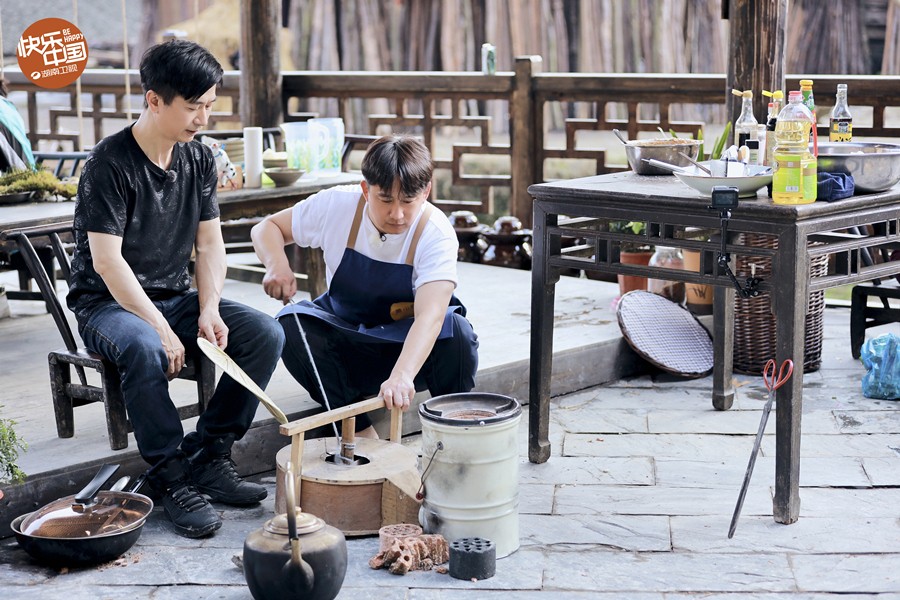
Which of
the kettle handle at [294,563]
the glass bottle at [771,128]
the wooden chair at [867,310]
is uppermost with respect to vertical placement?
the glass bottle at [771,128]

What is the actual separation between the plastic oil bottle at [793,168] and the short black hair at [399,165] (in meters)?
1.03

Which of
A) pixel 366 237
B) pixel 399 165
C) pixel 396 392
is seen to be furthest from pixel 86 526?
pixel 399 165

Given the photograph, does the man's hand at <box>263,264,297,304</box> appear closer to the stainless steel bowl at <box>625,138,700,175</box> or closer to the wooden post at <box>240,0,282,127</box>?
the stainless steel bowl at <box>625,138,700,175</box>

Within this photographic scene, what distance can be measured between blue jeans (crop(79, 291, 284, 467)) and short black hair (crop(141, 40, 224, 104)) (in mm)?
692

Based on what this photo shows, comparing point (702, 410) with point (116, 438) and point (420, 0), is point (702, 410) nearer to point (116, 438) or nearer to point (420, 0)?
point (116, 438)

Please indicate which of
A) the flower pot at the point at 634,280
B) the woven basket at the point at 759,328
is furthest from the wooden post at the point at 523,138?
the woven basket at the point at 759,328

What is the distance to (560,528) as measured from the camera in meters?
3.58

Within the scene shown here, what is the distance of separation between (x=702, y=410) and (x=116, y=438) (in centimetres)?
235

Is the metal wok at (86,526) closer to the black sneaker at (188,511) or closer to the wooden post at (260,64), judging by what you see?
the black sneaker at (188,511)

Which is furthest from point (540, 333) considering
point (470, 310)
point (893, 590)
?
point (470, 310)

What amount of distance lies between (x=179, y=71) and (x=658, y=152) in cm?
165

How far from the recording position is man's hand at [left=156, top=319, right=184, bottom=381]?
358 cm

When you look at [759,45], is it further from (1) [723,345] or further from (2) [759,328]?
(1) [723,345]

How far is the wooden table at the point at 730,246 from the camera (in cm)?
339
